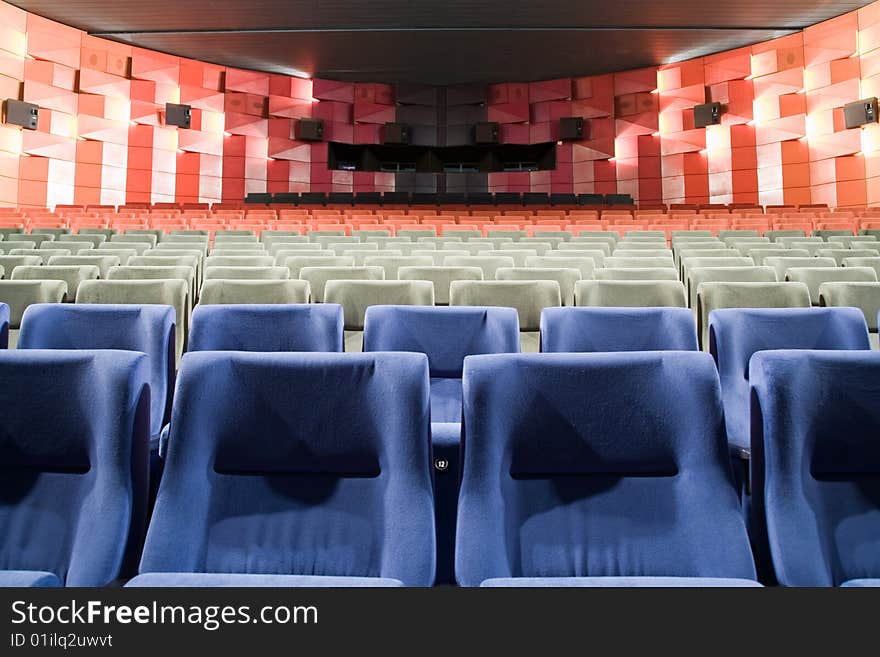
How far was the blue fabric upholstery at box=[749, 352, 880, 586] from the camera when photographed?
0.37 meters

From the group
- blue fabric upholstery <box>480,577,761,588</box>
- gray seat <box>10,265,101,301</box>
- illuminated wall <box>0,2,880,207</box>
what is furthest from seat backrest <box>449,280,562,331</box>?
illuminated wall <box>0,2,880,207</box>

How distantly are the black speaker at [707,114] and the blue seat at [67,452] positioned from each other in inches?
171

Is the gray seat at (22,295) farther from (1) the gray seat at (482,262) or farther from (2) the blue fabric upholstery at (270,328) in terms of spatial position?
(1) the gray seat at (482,262)

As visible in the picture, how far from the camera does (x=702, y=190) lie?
407 centimetres

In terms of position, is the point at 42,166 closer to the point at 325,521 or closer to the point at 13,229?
the point at 13,229

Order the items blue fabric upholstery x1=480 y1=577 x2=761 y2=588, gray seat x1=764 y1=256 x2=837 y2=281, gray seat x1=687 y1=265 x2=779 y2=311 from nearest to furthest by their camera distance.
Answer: blue fabric upholstery x1=480 y1=577 x2=761 y2=588, gray seat x1=687 y1=265 x2=779 y2=311, gray seat x1=764 y1=256 x2=837 y2=281

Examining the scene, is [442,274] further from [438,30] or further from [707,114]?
[707,114]

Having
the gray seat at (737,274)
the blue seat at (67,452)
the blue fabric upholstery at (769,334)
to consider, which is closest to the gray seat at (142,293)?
the blue seat at (67,452)

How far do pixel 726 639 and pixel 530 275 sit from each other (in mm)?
929

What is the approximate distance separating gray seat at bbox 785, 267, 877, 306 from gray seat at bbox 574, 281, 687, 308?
370mm

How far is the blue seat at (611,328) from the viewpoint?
0.68 metres

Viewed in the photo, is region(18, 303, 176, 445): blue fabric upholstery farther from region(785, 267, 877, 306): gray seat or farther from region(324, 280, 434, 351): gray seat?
region(785, 267, 877, 306): gray seat

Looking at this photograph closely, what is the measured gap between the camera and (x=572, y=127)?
4355 millimetres

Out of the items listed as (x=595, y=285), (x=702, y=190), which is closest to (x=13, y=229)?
(x=595, y=285)
